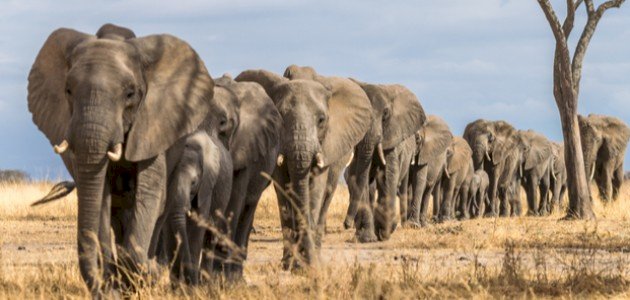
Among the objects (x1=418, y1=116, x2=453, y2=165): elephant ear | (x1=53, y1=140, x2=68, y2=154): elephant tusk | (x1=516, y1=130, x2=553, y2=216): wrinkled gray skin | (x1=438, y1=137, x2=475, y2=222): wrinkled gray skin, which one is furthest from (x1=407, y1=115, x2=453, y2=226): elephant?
(x1=53, y1=140, x2=68, y2=154): elephant tusk

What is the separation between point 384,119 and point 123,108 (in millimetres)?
10708

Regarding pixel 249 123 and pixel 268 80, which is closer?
pixel 249 123

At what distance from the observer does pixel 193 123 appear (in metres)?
9.52

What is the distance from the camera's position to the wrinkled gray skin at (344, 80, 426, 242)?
713 inches

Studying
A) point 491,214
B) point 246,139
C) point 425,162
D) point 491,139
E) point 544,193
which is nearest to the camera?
point 246,139

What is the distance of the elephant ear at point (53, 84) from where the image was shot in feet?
30.8

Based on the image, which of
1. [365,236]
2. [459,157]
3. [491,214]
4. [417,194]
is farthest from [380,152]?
[491,214]

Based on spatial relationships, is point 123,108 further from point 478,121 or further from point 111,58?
point 478,121

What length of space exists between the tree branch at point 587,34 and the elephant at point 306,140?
33.0ft

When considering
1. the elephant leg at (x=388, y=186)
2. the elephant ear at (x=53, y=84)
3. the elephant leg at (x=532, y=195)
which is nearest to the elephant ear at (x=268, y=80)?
the elephant ear at (x=53, y=84)

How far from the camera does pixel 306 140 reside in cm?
1329

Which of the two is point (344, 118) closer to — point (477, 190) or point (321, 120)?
point (321, 120)

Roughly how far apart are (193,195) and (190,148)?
0.37m

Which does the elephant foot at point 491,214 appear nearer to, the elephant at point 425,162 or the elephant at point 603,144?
the elephant at point 603,144
